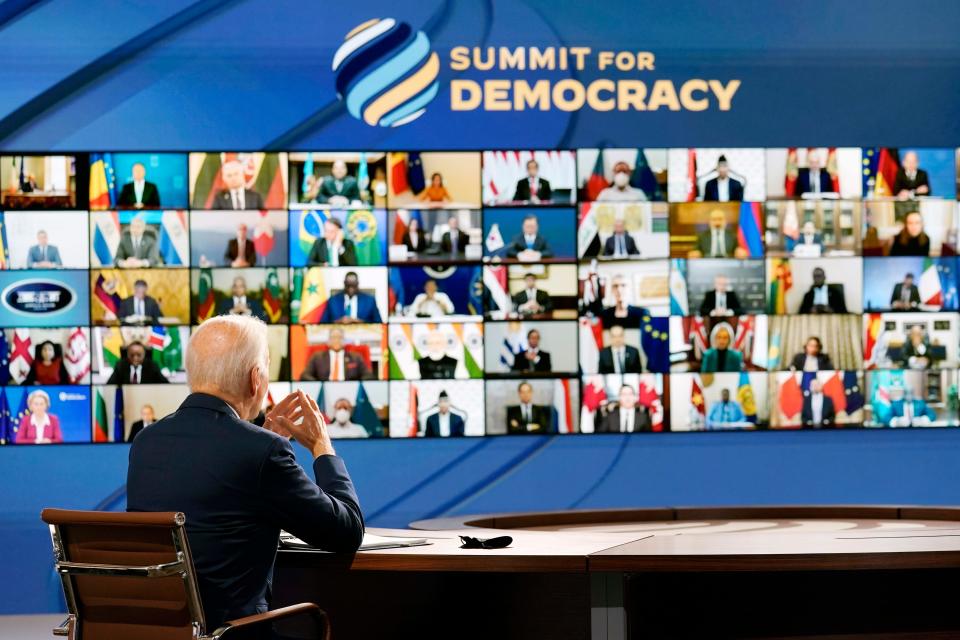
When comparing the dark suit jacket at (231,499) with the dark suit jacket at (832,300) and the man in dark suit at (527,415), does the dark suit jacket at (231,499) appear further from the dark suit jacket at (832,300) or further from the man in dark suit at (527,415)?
the dark suit jacket at (832,300)

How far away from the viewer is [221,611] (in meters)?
2.35

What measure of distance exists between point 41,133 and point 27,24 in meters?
0.50

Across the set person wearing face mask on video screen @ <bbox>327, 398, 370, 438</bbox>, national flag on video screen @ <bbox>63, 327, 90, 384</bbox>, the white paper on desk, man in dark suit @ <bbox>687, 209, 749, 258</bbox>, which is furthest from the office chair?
man in dark suit @ <bbox>687, 209, 749, 258</bbox>

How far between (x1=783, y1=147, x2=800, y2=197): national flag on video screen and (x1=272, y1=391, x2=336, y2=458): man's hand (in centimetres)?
351

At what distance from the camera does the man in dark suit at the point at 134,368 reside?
5.43 meters

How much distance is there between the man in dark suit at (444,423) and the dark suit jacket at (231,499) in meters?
3.08

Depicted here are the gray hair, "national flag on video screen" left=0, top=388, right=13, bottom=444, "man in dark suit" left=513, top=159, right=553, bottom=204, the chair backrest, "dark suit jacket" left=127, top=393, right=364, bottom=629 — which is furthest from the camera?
"man in dark suit" left=513, top=159, right=553, bottom=204

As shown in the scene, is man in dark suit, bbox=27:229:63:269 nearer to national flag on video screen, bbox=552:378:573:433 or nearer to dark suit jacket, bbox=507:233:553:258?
dark suit jacket, bbox=507:233:553:258

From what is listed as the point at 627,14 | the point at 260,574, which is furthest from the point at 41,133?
the point at 260,574

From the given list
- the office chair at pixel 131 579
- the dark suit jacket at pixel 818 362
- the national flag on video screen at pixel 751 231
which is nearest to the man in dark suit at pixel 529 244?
the national flag on video screen at pixel 751 231

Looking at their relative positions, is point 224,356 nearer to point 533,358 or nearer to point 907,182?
point 533,358

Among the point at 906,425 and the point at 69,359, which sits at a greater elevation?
the point at 69,359

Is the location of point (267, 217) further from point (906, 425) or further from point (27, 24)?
point (906, 425)

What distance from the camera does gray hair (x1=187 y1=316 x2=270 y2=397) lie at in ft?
8.21
